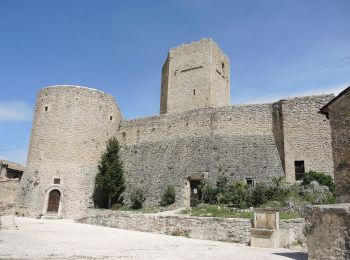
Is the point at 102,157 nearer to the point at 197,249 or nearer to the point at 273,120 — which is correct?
the point at 273,120

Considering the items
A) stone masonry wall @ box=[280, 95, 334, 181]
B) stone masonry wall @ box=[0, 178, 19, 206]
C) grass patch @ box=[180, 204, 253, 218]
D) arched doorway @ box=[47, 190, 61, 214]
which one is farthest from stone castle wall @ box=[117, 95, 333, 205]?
stone masonry wall @ box=[0, 178, 19, 206]

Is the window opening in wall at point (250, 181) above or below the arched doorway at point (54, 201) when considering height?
above

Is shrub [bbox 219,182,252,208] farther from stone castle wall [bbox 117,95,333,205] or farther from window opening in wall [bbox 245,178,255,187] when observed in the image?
stone castle wall [bbox 117,95,333,205]

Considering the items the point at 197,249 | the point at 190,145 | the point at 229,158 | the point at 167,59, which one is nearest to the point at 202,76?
the point at 167,59

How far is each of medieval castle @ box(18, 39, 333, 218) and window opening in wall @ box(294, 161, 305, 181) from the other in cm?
5

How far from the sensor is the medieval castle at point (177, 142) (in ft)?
64.1

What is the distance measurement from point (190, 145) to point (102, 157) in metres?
6.72

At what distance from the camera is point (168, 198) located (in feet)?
67.5

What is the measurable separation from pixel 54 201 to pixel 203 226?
1421 cm

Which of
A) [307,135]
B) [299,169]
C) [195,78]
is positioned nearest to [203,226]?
[299,169]

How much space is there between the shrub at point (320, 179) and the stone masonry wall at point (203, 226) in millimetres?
5889

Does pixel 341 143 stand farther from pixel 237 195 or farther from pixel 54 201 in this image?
pixel 54 201

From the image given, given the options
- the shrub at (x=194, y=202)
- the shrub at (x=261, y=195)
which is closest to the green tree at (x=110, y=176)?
the shrub at (x=194, y=202)

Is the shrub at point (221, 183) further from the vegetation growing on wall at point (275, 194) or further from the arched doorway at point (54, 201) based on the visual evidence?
the arched doorway at point (54, 201)
